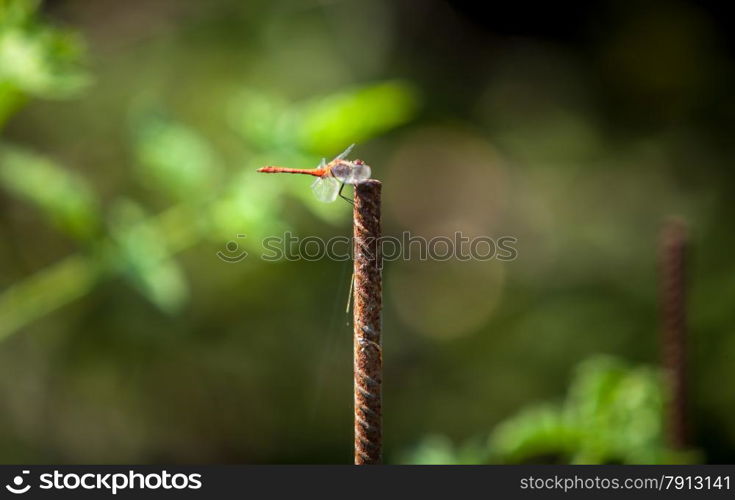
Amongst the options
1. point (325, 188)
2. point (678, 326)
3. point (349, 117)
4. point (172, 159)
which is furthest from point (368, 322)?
point (172, 159)

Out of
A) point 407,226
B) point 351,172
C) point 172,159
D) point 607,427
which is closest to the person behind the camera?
point 351,172

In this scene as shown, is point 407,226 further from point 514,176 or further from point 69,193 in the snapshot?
point 69,193

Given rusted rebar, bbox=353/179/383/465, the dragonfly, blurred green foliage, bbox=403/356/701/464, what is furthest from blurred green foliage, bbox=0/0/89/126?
blurred green foliage, bbox=403/356/701/464

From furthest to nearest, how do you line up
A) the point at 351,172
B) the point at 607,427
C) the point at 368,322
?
1. the point at 607,427
2. the point at 351,172
3. the point at 368,322

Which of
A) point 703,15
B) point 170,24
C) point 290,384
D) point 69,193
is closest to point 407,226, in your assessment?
point 290,384

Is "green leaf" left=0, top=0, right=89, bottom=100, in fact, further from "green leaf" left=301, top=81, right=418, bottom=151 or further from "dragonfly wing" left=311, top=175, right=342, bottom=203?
"dragonfly wing" left=311, top=175, right=342, bottom=203

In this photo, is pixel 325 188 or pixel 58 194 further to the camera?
pixel 58 194

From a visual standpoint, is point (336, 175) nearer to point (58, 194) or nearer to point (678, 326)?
point (678, 326)
